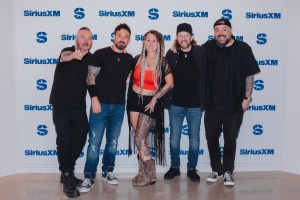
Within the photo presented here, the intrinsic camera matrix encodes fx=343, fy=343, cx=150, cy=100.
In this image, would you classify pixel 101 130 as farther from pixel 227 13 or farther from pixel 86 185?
pixel 227 13

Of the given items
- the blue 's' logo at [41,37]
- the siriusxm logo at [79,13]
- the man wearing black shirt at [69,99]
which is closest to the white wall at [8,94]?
the blue 's' logo at [41,37]

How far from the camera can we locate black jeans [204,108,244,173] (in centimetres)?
423

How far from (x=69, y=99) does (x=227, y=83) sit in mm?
→ 1888

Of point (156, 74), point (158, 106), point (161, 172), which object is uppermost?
point (156, 74)

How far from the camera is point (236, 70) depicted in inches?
164

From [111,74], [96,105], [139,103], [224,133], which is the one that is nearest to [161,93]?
[139,103]

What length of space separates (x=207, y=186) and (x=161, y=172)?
86cm

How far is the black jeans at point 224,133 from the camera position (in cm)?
423

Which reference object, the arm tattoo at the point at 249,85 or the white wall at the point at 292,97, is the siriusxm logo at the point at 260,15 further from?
the arm tattoo at the point at 249,85

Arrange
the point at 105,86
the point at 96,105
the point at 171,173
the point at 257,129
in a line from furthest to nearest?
the point at 257,129 → the point at 171,173 → the point at 105,86 → the point at 96,105

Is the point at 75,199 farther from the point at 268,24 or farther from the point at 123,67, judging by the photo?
the point at 268,24

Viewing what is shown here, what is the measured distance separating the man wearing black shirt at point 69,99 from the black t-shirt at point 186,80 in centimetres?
112

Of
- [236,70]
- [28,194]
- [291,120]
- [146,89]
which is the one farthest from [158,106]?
[291,120]

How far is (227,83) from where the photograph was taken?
4.18m
